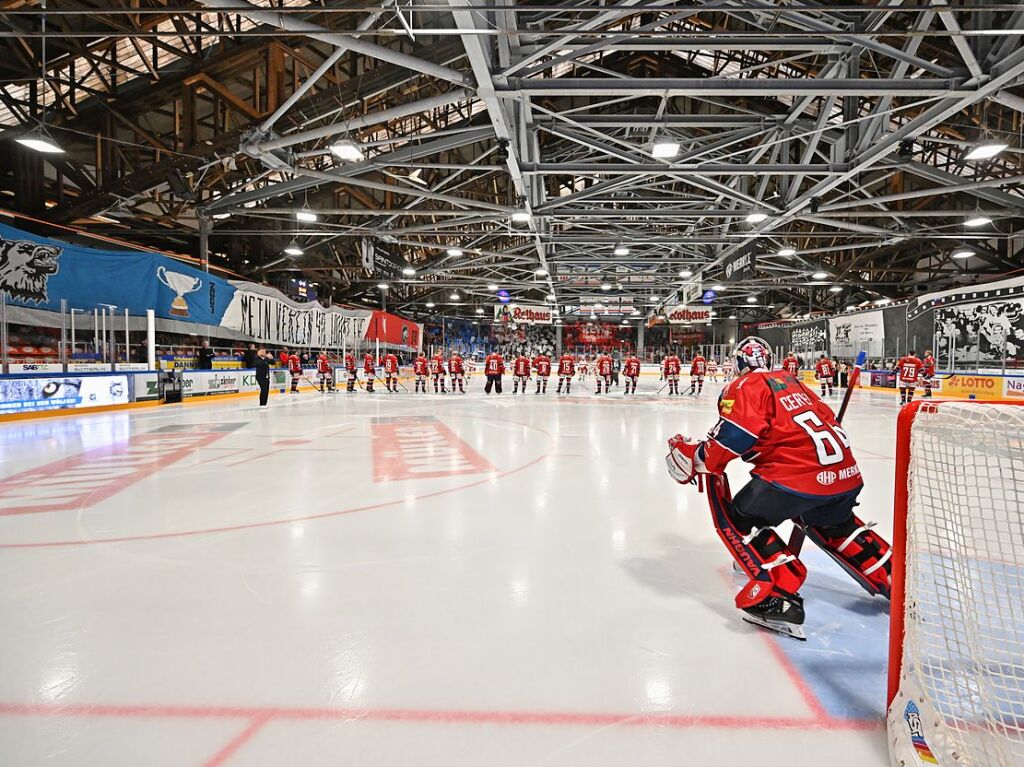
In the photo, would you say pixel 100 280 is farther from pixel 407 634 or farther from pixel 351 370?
pixel 407 634

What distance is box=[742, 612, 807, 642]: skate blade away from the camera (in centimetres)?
251

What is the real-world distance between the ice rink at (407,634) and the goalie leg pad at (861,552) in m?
0.20

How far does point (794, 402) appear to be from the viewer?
2.57 metres

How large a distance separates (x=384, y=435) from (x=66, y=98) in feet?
43.4

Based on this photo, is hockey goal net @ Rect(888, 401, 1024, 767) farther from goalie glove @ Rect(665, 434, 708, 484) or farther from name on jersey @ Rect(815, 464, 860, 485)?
goalie glove @ Rect(665, 434, 708, 484)

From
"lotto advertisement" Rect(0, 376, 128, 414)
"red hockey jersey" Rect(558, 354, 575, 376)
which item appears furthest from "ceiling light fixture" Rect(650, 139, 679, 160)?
"lotto advertisement" Rect(0, 376, 128, 414)

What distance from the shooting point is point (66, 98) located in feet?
45.3

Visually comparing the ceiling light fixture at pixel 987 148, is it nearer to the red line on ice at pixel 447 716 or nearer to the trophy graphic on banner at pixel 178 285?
the red line on ice at pixel 447 716

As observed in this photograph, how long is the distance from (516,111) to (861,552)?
10242 mm

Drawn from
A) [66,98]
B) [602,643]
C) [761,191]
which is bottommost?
[602,643]

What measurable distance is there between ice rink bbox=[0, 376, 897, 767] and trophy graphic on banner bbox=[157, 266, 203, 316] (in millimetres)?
10166

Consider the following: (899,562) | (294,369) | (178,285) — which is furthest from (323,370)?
(899,562)

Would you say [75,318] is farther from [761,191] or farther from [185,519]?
[761,191]

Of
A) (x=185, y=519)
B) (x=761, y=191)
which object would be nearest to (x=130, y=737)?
(x=185, y=519)
